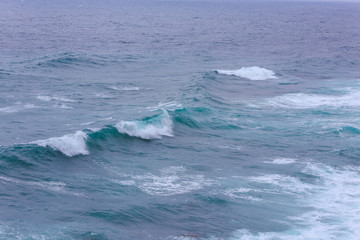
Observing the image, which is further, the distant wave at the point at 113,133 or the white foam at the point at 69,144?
the distant wave at the point at 113,133

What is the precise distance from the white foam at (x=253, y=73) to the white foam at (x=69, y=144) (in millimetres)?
27210

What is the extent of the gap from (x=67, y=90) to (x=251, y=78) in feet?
65.2

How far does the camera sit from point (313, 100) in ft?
146

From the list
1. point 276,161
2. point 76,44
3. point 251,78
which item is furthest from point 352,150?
point 76,44

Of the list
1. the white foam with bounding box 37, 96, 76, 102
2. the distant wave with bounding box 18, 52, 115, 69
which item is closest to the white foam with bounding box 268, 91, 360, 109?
the white foam with bounding box 37, 96, 76, 102

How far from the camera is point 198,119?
38031mm

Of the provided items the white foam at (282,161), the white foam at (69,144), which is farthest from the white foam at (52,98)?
the white foam at (282,161)

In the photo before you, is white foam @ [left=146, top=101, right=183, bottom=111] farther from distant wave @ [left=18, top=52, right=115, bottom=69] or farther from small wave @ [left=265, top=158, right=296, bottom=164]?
distant wave @ [left=18, top=52, right=115, bottom=69]

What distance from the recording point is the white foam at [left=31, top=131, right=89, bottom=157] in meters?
29.5

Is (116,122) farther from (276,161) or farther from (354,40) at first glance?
A: (354,40)

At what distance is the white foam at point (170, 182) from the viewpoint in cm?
2528

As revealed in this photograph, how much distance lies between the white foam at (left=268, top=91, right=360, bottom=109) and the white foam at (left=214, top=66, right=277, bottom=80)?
320 inches

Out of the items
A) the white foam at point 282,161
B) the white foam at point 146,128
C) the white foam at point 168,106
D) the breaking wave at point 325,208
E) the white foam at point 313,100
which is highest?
the white foam at point 313,100

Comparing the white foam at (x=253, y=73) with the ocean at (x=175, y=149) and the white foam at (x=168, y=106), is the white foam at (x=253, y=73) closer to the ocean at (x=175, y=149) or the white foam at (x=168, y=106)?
the ocean at (x=175, y=149)
